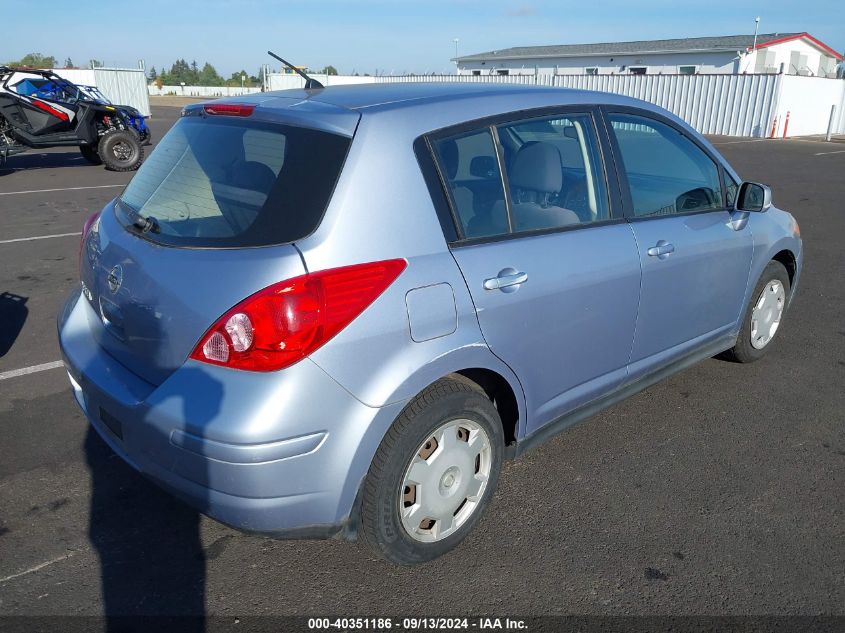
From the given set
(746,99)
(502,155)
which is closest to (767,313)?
(502,155)

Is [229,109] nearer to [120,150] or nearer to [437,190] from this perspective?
[437,190]

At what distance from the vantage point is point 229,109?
9.38 feet

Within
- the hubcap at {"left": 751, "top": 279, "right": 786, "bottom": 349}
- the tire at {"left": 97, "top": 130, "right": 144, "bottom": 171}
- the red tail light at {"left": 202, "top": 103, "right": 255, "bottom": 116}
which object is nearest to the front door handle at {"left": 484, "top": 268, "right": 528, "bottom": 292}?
the red tail light at {"left": 202, "top": 103, "right": 255, "bottom": 116}

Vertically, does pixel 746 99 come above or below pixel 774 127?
above

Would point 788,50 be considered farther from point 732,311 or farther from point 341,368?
point 341,368

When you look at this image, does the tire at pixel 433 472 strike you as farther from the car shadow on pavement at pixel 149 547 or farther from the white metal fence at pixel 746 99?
the white metal fence at pixel 746 99

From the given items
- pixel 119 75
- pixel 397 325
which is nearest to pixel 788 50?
pixel 119 75

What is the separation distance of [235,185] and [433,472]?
130cm

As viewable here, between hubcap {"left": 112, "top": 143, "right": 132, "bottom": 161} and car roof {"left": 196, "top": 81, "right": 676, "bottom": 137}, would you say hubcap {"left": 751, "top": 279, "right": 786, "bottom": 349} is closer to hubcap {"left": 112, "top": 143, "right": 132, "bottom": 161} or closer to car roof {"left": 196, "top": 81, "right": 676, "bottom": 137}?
car roof {"left": 196, "top": 81, "right": 676, "bottom": 137}

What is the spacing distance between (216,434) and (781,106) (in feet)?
96.9

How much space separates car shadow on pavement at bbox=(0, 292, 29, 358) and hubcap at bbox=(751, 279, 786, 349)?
4.96m

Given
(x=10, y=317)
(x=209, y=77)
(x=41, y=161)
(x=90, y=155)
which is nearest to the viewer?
(x=10, y=317)

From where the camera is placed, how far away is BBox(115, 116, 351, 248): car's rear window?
2379 mm

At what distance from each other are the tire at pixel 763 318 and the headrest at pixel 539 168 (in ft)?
6.28
